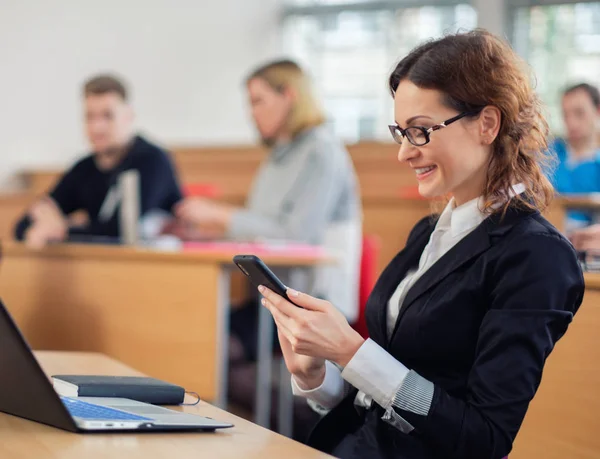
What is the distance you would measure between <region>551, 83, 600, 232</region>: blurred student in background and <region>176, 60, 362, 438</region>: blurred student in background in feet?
4.78

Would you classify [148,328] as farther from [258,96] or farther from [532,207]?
[532,207]

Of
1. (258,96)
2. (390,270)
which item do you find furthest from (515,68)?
(258,96)

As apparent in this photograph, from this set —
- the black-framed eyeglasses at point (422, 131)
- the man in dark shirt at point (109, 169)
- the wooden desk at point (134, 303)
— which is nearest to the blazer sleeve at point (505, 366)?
the black-framed eyeglasses at point (422, 131)

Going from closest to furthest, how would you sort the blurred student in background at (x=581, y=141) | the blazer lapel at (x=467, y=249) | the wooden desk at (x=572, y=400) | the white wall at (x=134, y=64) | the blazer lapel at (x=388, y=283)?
the blazer lapel at (x=467, y=249), the blazer lapel at (x=388, y=283), the wooden desk at (x=572, y=400), the blurred student in background at (x=581, y=141), the white wall at (x=134, y=64)

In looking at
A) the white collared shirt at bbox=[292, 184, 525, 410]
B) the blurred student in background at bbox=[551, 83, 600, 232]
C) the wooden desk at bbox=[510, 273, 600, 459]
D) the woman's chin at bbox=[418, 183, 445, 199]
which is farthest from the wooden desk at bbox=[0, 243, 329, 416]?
the blurred student in background at bbox=[551, 83, 600, 232]

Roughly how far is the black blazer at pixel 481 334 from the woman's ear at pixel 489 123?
0.11m

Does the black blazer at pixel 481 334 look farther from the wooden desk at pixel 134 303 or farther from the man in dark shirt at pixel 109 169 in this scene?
the man in dark shirt at pixel 109 169

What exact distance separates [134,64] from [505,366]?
652 centimetres

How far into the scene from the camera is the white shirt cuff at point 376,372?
1.32 metres

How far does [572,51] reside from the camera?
6867mm

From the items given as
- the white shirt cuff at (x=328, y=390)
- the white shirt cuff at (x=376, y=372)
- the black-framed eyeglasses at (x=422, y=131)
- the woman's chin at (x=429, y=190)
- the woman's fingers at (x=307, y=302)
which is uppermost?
the black-framed eyeglasses at (x=422, y=131)

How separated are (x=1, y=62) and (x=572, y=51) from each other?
4103 mm

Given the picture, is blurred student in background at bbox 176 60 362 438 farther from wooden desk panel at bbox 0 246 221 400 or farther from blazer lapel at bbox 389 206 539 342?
blazer lapel at bbox 389 206 539 342

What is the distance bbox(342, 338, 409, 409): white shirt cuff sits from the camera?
132cm
